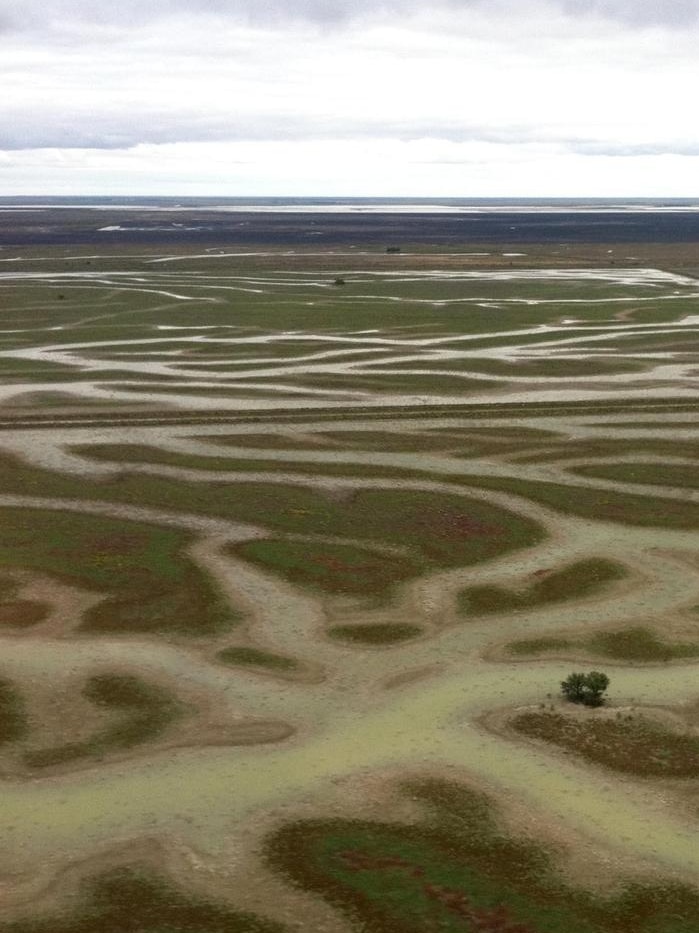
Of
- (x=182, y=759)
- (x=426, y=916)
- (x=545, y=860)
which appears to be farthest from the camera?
(x=182, y=759)

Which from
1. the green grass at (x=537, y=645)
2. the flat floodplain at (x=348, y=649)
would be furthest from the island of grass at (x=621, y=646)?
the flat floodplain at (x=348, y=649)

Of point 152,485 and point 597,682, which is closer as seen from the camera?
point 597,682

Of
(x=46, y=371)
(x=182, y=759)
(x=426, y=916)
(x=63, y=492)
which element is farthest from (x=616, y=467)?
(x=46, y=371)

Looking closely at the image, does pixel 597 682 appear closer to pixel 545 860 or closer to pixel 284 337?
pixel 545 860

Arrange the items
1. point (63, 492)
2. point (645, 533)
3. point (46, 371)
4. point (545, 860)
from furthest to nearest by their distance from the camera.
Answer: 1. point (46, 371)
2. point (63, 492)
3. point (645, 533)
4. point (545, 860)

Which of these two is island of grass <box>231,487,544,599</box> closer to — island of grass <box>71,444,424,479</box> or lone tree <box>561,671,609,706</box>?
island of grass <box>71,444,424,479</box>

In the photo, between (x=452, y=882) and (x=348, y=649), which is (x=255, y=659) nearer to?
(x=348, y=649)

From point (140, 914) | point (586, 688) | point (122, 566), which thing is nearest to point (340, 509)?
point (122, 566)

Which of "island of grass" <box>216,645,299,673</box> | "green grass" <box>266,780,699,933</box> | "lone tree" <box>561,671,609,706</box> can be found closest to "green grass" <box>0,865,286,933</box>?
"green grass" <box>266,780,699,933</box>
